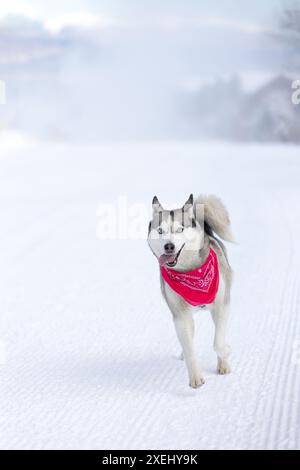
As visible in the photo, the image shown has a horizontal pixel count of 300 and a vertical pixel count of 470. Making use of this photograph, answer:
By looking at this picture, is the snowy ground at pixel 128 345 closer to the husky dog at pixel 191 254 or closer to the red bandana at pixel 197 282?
the husky dog at pixel 191 254

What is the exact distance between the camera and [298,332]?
11.9 ft

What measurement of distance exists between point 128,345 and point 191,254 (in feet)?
3.21

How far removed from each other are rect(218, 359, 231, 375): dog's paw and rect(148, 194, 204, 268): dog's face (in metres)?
0.53

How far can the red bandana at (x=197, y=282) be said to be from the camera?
2.77 meters

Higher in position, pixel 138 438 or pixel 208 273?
pixel 208 273

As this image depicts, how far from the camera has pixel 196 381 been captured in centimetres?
284

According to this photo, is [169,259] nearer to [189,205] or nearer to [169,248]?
[169,248]

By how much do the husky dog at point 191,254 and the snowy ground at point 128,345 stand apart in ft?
0.62

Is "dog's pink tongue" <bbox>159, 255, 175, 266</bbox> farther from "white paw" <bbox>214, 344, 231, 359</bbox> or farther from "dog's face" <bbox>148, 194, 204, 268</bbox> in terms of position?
"white paw" <bbox>214, 344, 231, 359</bbox>

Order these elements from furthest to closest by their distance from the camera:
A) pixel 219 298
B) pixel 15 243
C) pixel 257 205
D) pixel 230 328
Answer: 1. pixel 257 205
2. pixel 15 243
3. pixel 230 328
4. pixel 219 298

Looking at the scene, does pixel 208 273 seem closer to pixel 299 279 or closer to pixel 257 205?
pixel 299 279

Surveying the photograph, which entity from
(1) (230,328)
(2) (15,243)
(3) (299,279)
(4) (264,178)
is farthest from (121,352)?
(4) (264,178)

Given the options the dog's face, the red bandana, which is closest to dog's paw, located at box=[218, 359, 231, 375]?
the red bandana

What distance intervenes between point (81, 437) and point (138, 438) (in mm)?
207
